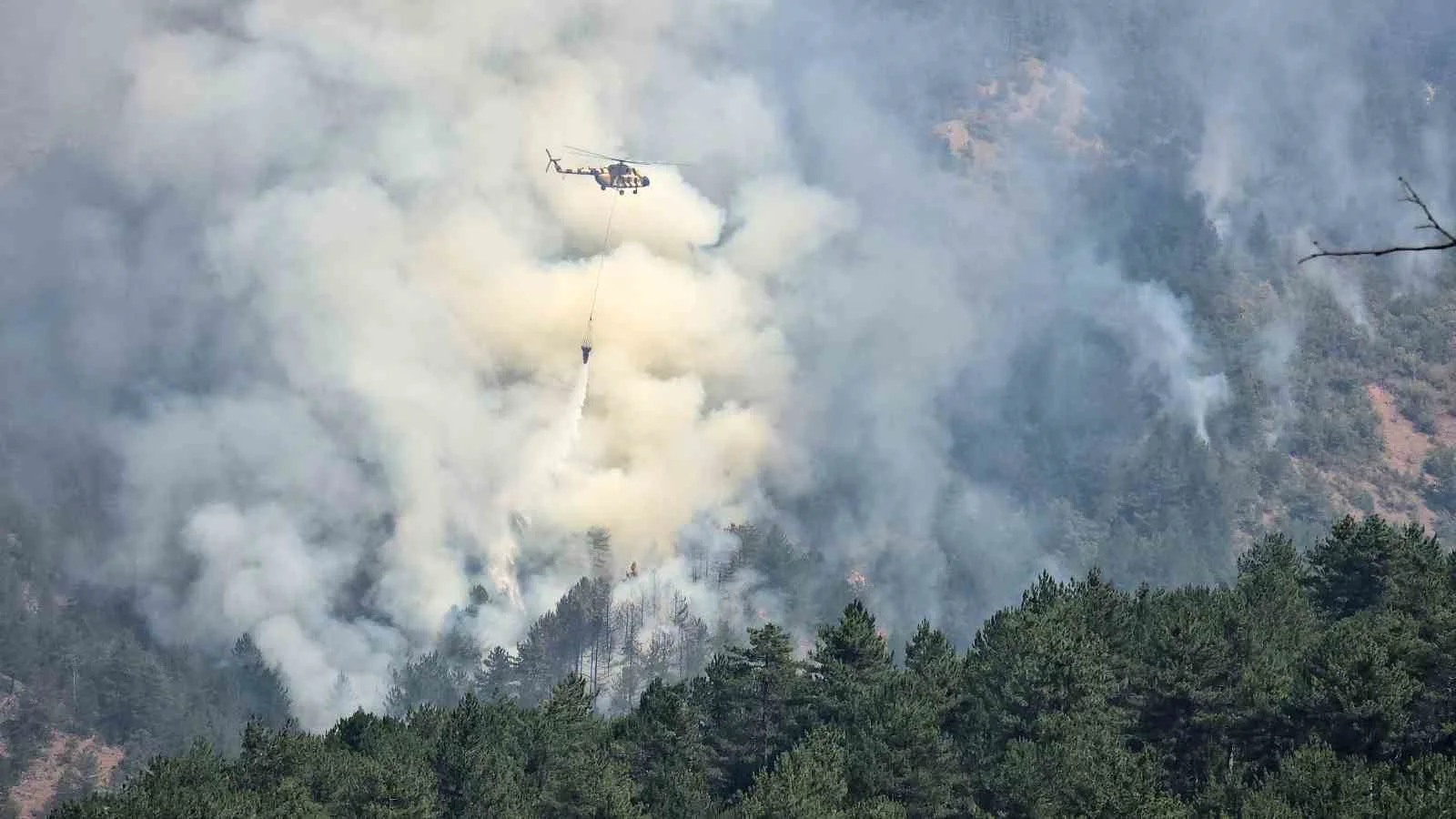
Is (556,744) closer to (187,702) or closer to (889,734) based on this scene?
(889,734)

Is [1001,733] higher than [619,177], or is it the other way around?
[619,177]

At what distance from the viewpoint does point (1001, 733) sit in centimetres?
8069

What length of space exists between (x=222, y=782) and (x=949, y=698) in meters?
31.2

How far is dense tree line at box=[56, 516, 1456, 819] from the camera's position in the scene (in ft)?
232

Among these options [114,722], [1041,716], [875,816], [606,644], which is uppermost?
[606,644]

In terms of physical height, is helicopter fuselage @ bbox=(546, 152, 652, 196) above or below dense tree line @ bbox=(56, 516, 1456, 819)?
above

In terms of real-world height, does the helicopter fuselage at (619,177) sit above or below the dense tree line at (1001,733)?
above

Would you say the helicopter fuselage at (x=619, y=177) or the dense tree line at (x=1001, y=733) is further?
the helicopter fuselage at (x=619, y=177)

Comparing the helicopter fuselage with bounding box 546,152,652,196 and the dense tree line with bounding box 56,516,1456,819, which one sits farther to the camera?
the helicopter fuselage with bounding box 546,152,652,196

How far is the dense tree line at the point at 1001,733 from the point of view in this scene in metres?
70.8

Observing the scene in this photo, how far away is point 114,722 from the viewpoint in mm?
157750

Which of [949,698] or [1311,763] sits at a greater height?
[949,698]

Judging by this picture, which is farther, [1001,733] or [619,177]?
[619,177]

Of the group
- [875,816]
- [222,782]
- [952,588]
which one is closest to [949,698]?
[875,816]
